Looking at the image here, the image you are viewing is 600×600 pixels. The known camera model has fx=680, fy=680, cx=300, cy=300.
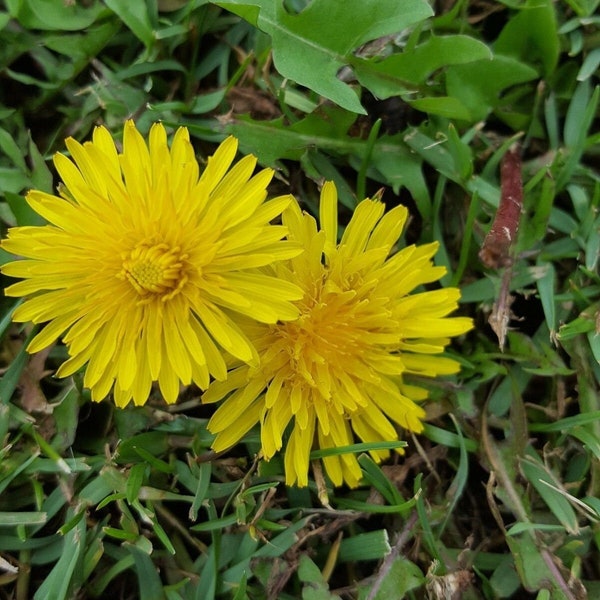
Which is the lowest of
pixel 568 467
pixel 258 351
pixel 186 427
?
pixel 568 467

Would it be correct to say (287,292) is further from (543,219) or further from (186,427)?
(543,219)

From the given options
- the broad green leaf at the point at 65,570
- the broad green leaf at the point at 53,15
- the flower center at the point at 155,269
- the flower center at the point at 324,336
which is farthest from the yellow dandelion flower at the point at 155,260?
the broad green leaf at the point at 53,15

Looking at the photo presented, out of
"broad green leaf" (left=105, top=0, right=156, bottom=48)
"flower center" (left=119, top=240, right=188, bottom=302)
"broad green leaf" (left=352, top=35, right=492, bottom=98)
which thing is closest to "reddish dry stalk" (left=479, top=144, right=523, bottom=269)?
"broad green leaf" (left=352, top=35, right=492, bottom=98)

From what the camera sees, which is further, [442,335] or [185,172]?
[442,335]

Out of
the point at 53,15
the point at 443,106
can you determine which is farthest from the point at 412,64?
the point at 53,15

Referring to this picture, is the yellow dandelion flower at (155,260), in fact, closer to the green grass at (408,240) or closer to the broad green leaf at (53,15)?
the green grass at (408,240)

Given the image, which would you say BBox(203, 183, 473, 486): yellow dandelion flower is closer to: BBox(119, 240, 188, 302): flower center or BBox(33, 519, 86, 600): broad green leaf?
BBox(119, 240, 188, 302): flower center

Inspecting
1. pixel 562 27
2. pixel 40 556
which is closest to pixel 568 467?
pixel 562 27
